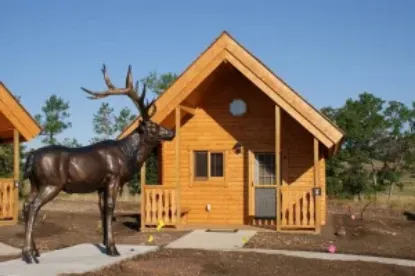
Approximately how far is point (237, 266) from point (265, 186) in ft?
23.1

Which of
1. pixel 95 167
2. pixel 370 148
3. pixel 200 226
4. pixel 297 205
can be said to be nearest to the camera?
pixel 95 167

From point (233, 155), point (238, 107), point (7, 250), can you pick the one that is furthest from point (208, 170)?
point (7, 250)

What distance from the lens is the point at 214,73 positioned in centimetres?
1559

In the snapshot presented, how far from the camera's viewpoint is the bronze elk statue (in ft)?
28.3

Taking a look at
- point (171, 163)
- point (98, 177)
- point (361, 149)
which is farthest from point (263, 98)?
point (361, 149)

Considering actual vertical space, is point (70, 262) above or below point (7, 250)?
above

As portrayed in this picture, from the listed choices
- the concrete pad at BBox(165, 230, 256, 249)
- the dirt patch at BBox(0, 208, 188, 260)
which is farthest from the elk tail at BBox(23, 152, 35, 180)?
the concrete pad at BBox(165, 230, 256, 249)

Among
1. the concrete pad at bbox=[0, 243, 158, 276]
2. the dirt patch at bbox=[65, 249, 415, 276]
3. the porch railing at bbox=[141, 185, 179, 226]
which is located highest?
the porch railing at bbox=[141, 185, 179, 226]

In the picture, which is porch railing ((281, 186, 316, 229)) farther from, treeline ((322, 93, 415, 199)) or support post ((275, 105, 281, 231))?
treeline ((322, 93, 415, 199))

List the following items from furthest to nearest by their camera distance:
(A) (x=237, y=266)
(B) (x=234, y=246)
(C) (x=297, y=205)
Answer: (C) (x=297, y=205), (B) (x=234, y=246), (A) (x=237, y=266)

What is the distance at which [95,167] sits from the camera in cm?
910

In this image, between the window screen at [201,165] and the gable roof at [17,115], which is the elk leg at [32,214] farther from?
the window screen at [201,165]

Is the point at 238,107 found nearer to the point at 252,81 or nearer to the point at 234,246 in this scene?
the point at 252,81

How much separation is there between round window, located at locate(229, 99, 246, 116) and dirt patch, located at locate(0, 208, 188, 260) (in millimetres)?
3954
